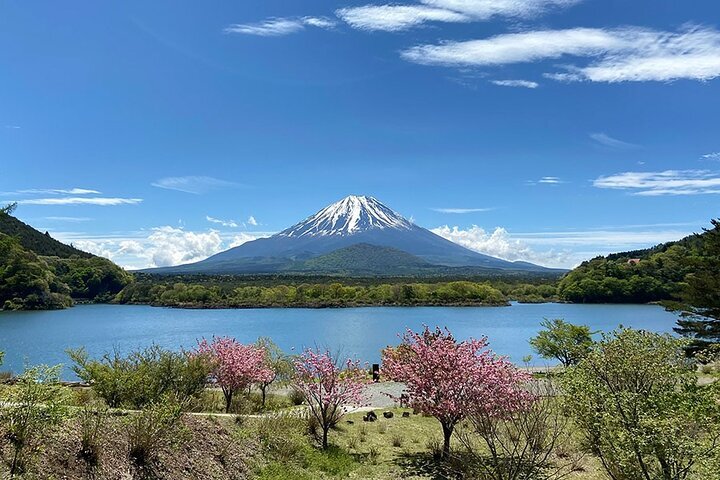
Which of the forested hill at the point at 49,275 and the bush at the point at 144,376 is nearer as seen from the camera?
the bush at the point at 144,376

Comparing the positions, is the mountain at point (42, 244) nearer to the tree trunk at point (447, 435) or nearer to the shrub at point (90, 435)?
the shrub at point (90, 435)

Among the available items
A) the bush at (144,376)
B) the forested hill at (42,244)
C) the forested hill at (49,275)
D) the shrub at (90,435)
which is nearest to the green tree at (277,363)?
the bush at (144,376)

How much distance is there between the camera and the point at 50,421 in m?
6.70

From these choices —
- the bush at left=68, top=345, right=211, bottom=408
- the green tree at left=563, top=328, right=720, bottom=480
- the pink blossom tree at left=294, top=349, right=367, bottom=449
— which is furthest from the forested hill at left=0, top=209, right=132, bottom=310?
the green tree at left=563, top=328, right=720, bottom=480

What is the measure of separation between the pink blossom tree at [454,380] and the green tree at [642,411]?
167 cm

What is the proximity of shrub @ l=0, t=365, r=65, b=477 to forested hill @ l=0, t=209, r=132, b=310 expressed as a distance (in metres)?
63.3

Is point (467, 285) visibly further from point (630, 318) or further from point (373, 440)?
point (373, 440)

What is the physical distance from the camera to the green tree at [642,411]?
5809 millimetres

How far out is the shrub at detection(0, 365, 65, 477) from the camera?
21.2ft

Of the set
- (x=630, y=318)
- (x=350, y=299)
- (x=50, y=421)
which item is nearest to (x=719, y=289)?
(x=50, y=421)

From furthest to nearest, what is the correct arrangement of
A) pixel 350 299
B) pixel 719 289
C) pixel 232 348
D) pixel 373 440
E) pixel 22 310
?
pixel 350 299
pixel 22 310
pixel 719 289
pixel 232 348
pixel 373 440

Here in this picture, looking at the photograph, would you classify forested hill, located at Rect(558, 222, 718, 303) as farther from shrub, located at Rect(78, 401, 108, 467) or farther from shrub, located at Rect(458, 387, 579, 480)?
shrub, located at Rect(78, 401, 108, 467)

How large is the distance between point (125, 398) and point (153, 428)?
284 centimetres

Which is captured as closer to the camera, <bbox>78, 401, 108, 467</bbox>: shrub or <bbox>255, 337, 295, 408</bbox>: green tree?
<bbox>78, 401, 108, 467</bbox>: shrub
